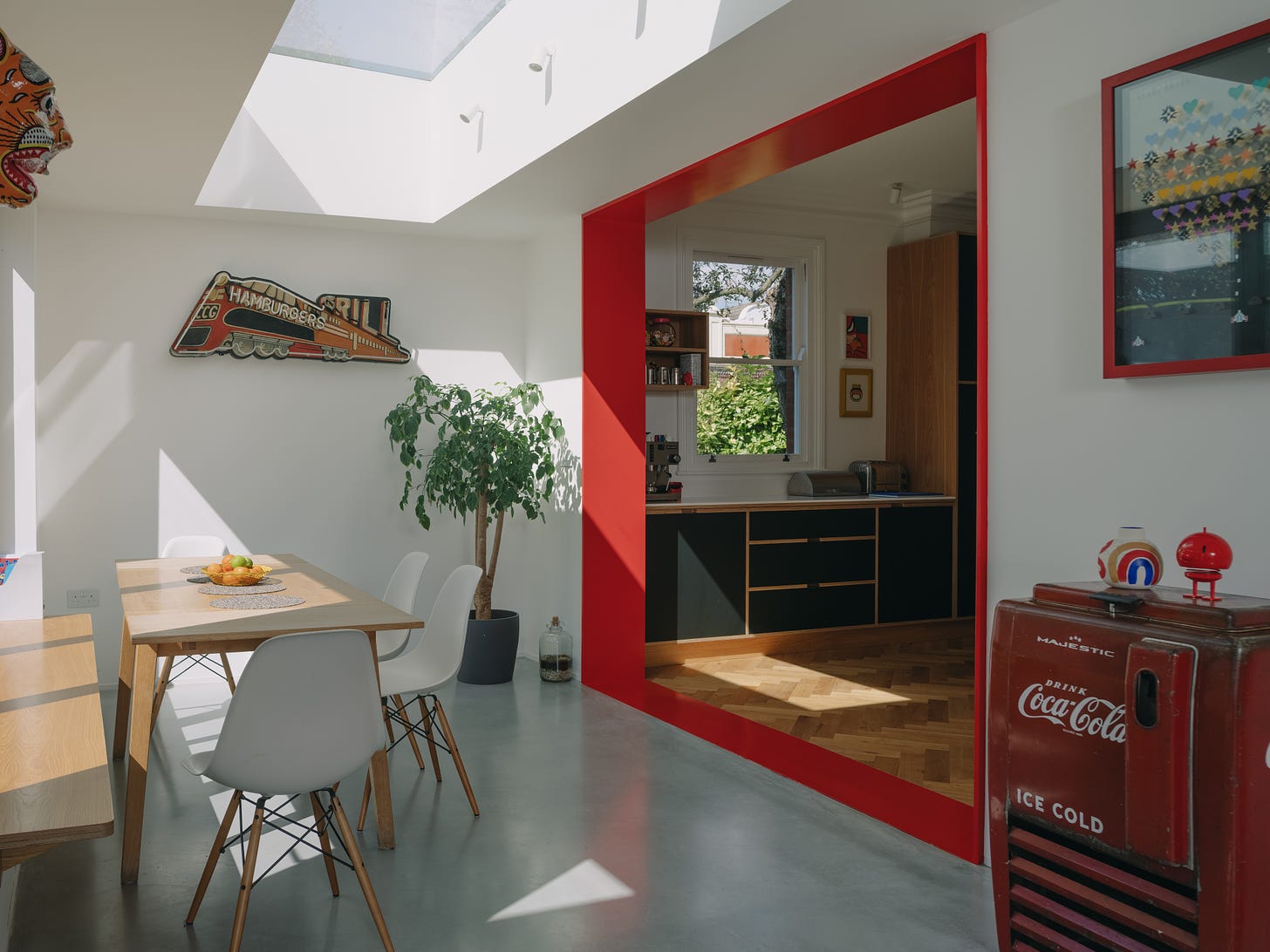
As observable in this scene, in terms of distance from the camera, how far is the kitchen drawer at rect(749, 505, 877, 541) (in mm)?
6590

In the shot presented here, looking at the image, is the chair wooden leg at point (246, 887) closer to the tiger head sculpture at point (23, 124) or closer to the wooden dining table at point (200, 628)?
the wooden dining table at point (200, 628)

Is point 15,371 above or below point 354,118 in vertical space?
below

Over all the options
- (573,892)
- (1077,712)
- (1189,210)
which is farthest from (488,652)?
(1189,210)

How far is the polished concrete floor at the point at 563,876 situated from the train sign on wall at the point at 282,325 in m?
2.48

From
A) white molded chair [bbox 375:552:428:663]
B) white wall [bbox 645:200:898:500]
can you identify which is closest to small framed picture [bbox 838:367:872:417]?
white wall [bbox 645:200:898:500]

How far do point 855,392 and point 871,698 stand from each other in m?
2.70

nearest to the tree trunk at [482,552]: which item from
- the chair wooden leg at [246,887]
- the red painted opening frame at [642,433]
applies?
the red painted opening frame at [642,433]

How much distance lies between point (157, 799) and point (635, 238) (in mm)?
3696

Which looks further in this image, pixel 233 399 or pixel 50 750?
pixel 233 399

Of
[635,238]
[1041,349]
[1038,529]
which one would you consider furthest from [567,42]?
[1038,529]

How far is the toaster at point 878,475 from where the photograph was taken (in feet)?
23.8

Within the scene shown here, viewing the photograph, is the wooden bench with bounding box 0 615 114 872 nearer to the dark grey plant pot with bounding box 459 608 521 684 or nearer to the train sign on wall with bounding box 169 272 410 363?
the dark grey plant pot with bounding box 459 608 521 684

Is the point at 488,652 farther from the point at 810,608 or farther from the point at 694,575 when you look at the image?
the point at 810,608

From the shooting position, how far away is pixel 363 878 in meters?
2.77
